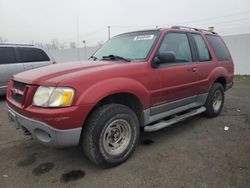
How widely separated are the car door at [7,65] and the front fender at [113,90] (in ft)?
19.4

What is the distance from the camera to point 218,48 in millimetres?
5484

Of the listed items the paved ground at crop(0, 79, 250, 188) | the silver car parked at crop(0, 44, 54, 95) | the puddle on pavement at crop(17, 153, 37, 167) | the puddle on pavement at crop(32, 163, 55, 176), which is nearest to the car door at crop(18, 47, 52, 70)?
the silver car parked at crop(0, 44, 54, 95)

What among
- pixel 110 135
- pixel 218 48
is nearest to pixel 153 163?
pixel 110 135

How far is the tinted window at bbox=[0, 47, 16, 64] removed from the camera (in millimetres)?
7746

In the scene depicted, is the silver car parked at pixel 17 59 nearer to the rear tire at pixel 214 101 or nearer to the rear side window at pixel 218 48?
the rear side window at pixel 218 48

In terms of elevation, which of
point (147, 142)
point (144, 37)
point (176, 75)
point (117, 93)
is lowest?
point (147, 142)

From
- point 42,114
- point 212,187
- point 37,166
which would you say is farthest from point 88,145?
point 212,187

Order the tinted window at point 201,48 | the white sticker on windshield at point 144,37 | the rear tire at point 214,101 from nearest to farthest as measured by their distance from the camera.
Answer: the white sticker on windshield at point 144,37, the tinted window at point 201,48, the rear tire at point 214,101

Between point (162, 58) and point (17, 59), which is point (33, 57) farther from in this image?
point (162, 58)

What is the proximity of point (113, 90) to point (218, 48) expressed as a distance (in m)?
3.52

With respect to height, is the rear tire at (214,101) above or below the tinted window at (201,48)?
below

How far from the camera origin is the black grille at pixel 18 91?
3.13 m

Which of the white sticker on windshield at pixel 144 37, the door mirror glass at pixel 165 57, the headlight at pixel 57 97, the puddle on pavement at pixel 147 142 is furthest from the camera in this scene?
the puddle on pavement at pixel 147 142

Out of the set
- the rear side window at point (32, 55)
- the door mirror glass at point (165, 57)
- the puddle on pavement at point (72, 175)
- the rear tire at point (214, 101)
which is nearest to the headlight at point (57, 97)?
the puddle on pavement at point (72, 175)
